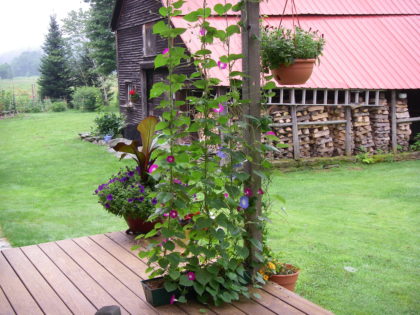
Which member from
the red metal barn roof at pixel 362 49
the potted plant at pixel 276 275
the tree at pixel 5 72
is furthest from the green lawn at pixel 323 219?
the tree at pixel 5 72

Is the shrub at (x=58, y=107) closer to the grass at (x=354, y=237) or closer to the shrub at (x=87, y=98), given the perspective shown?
the shrub at (x=87, y=98)

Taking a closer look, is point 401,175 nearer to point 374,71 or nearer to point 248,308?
point 374,71

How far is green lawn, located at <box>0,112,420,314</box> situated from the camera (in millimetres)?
4625

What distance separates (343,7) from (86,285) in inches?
485

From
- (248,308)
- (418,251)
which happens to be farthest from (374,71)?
(248,308)

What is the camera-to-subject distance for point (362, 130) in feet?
38.9

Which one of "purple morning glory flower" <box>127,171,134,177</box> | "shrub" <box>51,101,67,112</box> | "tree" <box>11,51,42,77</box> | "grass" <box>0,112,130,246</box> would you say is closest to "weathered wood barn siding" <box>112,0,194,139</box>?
"grass" <box>0,112,130,246</box>

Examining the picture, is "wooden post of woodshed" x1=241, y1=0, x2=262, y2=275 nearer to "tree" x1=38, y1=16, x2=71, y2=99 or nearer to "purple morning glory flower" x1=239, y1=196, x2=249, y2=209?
"purple morning glory flower" x1=239, y1=196, x2=249, y2=209

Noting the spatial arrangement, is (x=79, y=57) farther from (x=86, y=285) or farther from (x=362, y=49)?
(x=86, y=285)

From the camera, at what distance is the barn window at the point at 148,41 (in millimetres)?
13961

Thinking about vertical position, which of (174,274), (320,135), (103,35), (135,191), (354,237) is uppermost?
(103,35)

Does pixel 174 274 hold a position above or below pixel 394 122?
below

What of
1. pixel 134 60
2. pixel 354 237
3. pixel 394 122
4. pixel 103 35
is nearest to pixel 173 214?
pixel 354 237

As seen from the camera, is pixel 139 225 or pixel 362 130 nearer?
pixel 139 225
